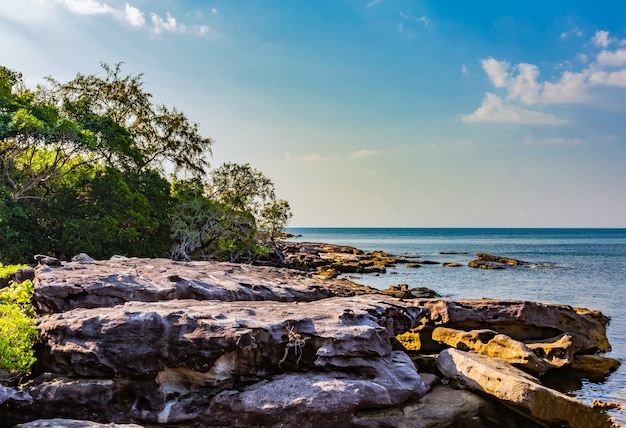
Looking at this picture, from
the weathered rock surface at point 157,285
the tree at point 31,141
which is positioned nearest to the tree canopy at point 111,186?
the tree at point 31,141

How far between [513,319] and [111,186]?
2025 cm

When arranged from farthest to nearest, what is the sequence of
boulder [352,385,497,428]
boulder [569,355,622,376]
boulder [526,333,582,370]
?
boulder [569,355,622,376], boulder [526,333,582,370], boulder [352,385,497,428]

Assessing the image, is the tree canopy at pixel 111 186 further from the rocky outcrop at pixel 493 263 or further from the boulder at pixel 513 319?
the rocky outcrop at pixel 493 263

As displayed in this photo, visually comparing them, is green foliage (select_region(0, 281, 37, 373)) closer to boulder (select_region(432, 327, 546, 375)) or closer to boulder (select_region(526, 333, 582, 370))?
boulder (select_region(432, 327, 546, 375))

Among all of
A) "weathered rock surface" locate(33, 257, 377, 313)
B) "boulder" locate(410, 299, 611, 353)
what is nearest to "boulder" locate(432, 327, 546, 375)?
"boulder" locate(410, 299, 611, 353)

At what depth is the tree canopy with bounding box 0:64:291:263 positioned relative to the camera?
69.6 ft

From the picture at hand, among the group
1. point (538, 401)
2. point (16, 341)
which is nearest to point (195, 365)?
point (16, 341)

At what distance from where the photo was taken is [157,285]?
11367 millimetres

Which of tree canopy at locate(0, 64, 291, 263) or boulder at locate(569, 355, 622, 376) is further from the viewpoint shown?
tree canopy at locate(0, 64, 291, 263)

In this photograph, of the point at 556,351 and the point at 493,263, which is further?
the point at 493,263

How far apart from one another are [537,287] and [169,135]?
28400 mm

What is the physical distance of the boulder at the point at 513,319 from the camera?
15.1m

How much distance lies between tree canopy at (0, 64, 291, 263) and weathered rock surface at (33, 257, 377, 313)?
33.9 feet

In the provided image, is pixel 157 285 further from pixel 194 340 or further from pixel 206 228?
pixel 206 228
